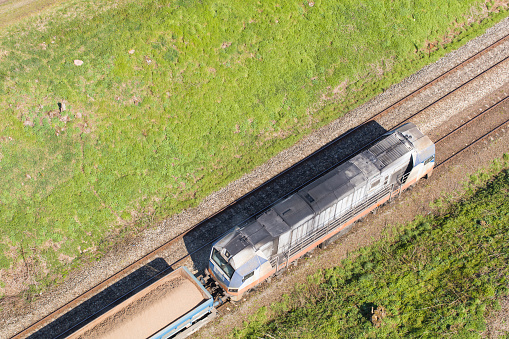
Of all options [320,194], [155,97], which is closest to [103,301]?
[320,194]

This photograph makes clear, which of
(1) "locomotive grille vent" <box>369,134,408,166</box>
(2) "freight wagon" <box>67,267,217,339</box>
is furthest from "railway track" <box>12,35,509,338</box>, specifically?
(1) "locomotive grille vent" <box>369,134,408,166</box>

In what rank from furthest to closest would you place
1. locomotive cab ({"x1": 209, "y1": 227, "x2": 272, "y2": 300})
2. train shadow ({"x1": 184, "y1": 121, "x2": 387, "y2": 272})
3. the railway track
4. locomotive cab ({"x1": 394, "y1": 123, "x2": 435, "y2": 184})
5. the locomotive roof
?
train shadow ({"x1": 184, "y1": 121, "x2": 387, "y2": 272}) < locomotive cab ({"x1": 394, "y1": 123, "x2": 435, "y2": 184}) < the railway track < the locomotive roof < locomotive cab ({"x1": 209, "y1": 227, "x2": 272, "y2": 300})

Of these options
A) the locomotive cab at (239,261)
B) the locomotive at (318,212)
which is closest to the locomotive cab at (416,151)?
the locomotive at (318,212)

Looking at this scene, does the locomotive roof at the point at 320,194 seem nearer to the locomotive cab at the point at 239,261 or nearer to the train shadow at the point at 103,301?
the locomotive cab at the point at 239,261

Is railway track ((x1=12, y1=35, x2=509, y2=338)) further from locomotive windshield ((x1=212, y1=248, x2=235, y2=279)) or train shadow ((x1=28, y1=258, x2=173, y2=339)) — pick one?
locomotive windshield ((x1=212, y1=248, x2=235, y2=279))

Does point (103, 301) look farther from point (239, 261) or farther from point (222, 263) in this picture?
point (239, 261)

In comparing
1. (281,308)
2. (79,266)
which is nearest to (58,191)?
(79,266)
